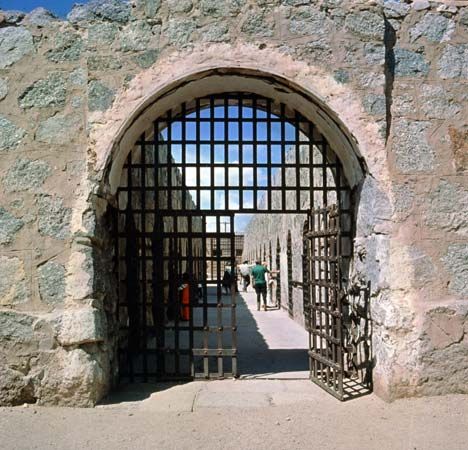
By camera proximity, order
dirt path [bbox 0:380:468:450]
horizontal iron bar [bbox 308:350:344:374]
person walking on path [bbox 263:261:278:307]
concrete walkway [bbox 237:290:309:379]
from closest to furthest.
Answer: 1. dirt path [bbox 0:380:468:450]
2. horizontal iron bar [bbox 308:350:344:374]
3. concrete walkway [bbox 237:290:309:379]
4. person walking on path [bbox 263:261:278:307]

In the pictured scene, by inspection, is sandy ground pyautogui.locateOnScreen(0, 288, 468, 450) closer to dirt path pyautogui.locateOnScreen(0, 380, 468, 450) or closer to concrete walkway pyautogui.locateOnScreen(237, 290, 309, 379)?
dirt path pyautogui.locateOnScreen(0, 380, 468, 450)

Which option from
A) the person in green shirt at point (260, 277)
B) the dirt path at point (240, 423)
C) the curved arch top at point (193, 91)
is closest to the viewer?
the dirt path at point (240, 423)

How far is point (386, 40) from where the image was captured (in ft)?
13.3

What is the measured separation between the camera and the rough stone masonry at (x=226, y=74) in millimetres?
3824

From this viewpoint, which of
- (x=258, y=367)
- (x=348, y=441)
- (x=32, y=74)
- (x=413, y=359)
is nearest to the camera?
(x=348, y=441)

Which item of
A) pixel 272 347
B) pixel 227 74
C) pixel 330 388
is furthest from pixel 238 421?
pixel 272 347

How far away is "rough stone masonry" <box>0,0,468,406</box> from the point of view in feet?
12.5

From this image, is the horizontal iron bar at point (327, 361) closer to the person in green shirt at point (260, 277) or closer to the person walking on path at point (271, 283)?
the person in green shirt at point (260, 277)

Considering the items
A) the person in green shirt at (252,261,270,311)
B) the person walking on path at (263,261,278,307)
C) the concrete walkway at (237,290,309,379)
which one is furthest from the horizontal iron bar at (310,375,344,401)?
the person walking on path at (263,261,278,307)

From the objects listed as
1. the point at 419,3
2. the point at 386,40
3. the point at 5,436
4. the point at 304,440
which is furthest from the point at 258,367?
the point at 419,3

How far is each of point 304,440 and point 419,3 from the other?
3.25m

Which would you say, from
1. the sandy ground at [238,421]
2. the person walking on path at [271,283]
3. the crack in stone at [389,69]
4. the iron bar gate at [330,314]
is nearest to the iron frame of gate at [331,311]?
the iron bar gate at [330,314]

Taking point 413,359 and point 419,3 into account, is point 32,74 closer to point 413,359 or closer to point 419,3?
point 419,3

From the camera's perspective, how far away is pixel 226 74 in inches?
162
